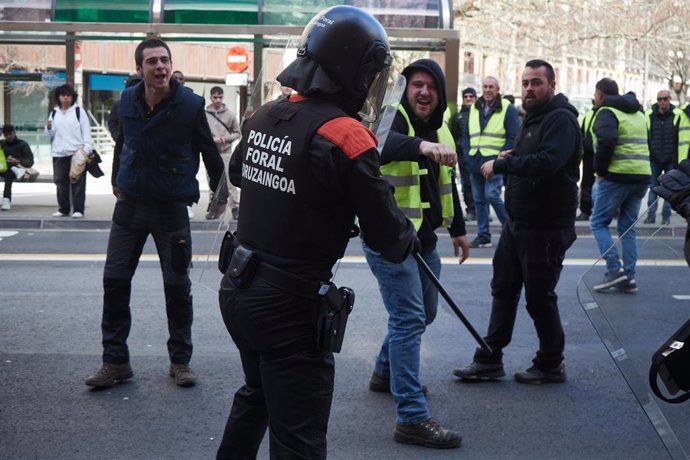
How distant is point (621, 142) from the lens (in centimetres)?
927

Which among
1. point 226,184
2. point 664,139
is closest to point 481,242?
point 664,139

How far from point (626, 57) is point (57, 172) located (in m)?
22.6

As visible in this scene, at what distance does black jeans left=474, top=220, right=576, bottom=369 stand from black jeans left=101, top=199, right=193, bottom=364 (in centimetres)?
176

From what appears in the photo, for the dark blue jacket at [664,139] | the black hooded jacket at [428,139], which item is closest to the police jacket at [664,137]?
the dark blue jacket at [664,139]

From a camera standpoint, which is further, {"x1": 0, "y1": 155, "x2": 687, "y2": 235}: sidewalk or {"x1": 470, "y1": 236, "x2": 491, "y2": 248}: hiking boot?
{"x1": 0, "y1": 155, "x2": 687, "y2": 235}: sidewalk

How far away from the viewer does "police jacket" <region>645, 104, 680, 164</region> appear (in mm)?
14039

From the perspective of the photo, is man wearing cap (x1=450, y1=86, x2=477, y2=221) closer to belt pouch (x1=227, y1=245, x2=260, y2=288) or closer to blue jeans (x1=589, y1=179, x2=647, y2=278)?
blue jeans (x1=589, y1=179, x2=647, y2=278)

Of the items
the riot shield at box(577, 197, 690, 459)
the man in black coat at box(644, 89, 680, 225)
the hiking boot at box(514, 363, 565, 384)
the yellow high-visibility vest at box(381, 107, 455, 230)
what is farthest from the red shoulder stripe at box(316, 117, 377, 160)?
the man in black coat at box(644, 89, 680, 225)

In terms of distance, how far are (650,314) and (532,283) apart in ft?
7.66

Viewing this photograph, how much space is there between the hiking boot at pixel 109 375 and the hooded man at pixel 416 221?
155 cm

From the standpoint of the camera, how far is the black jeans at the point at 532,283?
5.71 meters

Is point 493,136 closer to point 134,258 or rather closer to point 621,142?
point 621,142

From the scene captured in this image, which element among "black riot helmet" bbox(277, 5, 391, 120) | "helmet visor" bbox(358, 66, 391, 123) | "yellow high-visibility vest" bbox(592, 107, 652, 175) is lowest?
"yellow high-visibility vest" bbox(592, 107, 652, 175)

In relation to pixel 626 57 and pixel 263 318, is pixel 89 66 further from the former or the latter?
pixel 263 318
